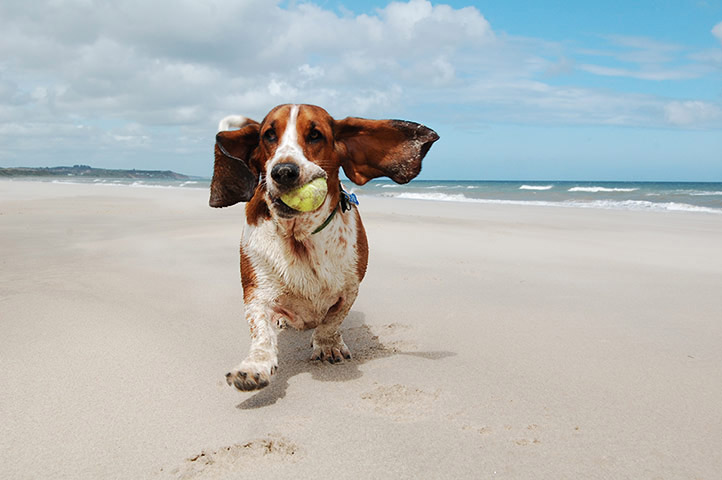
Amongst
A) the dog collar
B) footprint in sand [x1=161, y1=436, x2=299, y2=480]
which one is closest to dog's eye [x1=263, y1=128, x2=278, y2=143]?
the dog collar

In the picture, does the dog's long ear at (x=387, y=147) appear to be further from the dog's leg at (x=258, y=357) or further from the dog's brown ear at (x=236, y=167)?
the dog's leg at (x=258, y=357)

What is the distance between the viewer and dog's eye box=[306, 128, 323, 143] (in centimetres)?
301

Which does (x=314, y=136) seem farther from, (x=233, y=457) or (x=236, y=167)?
(x=233, y=457)

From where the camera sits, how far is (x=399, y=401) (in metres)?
2.79

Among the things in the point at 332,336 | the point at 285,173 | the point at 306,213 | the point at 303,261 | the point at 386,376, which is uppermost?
the point at 285,173

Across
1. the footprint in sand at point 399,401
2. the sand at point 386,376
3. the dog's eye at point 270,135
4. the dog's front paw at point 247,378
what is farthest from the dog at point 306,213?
the footprint in sand at point 399,401

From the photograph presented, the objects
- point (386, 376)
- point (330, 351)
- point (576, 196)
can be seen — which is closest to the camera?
point (386, 376)

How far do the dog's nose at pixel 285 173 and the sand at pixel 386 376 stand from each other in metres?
1.09

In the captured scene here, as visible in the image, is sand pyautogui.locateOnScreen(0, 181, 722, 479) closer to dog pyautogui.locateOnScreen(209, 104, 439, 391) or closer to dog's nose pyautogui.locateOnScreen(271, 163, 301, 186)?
dog pyautogui.locateOnScreen(209, 104, 439, 391)

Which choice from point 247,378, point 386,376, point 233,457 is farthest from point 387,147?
point 233,457

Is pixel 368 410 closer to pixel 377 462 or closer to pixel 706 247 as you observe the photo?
pixel 377 462

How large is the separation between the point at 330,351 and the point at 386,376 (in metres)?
0.46

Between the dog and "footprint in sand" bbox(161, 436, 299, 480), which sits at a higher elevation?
the dog

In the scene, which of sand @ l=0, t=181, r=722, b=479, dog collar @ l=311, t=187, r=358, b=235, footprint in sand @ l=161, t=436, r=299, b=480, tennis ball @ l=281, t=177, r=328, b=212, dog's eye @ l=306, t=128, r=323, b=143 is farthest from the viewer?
dog collar @ l=311, t=187, r=358, b=235
